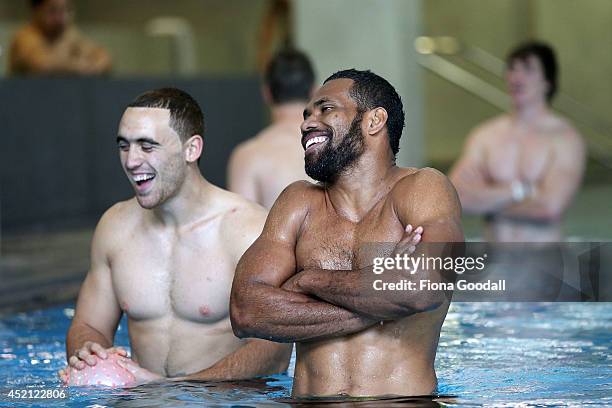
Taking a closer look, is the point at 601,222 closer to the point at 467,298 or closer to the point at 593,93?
the point at 467,298

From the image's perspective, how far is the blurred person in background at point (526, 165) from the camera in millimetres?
7836

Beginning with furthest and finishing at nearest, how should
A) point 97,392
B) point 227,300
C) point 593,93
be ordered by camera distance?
1. point 593,93
2. point 227,300
3. point 97,392

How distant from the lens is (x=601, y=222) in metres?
10.9

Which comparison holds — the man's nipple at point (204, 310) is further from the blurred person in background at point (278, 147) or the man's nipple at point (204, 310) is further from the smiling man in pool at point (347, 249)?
the blurred person in background at point (278, 147)

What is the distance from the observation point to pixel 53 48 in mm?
11672

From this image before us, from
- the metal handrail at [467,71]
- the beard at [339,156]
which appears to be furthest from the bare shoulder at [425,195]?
the metal handrail at [467,71]

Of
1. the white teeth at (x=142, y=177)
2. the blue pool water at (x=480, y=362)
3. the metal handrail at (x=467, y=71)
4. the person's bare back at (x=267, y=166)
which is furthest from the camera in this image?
the metal handrail at (x=467, y=71)

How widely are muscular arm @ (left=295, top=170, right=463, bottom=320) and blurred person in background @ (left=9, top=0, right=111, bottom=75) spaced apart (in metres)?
7.77

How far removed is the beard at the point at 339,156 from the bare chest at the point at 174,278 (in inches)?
40.2

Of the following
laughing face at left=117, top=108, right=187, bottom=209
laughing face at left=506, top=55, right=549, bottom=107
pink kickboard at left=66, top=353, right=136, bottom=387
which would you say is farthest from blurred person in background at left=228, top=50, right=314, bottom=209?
pink kickboard at left=66, top=353, right=136, bottom=387

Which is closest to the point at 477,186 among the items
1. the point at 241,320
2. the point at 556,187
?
the point at 556,187

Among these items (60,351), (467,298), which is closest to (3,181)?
(60,351)

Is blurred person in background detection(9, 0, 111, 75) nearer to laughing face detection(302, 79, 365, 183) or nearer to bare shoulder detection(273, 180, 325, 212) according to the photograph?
bare shoulder detection(273, 180, 325, 212)

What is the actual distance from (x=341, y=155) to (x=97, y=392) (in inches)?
50.7
